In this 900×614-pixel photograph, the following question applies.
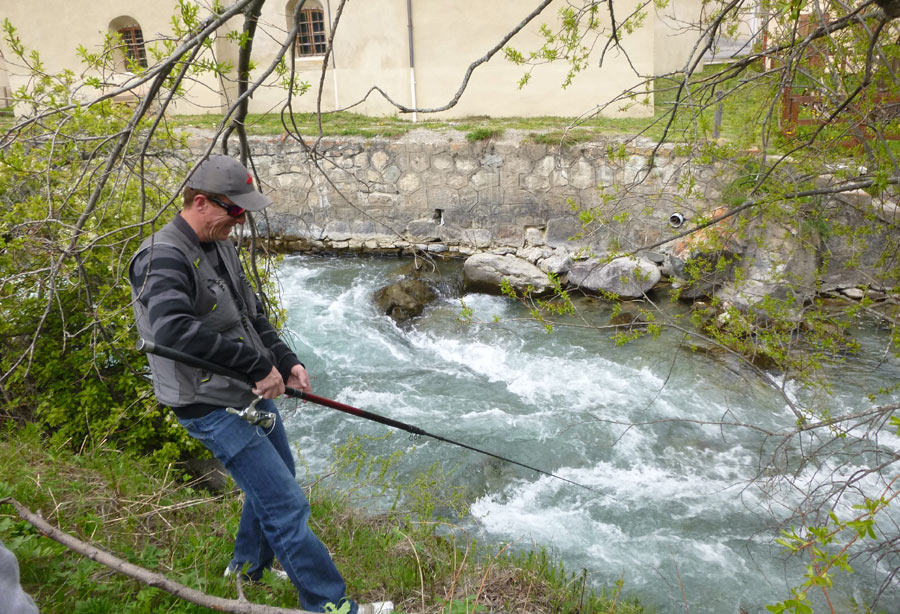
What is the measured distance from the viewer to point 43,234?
3.90 meters

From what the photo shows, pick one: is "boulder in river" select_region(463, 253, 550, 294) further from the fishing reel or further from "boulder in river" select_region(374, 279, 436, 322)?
the fishing reel

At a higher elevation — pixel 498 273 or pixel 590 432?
pixel 498 273

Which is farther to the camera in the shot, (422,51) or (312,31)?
(312,31)

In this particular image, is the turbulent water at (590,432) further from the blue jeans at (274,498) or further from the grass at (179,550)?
the blue jeans at (274,498)

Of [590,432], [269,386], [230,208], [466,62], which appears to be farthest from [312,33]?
[269,386]

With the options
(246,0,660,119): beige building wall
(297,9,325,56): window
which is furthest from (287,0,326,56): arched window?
(246,0,660,119): beige building wall

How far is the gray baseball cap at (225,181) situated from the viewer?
7.91 ft

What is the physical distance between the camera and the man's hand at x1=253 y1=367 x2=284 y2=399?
2447 millimetres

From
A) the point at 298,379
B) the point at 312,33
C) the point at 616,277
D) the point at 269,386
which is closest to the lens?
the point at 269,386

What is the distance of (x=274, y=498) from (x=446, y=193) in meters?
9.48

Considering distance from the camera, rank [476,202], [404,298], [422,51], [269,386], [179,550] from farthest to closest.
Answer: [422,51] < [476,202] < [404,298] < [179,550] < [269,386]

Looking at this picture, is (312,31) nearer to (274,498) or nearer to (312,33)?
(312,33)

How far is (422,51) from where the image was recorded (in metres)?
14.0

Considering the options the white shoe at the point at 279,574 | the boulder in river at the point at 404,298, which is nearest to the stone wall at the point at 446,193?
the boulder in river at the point at 404,298
